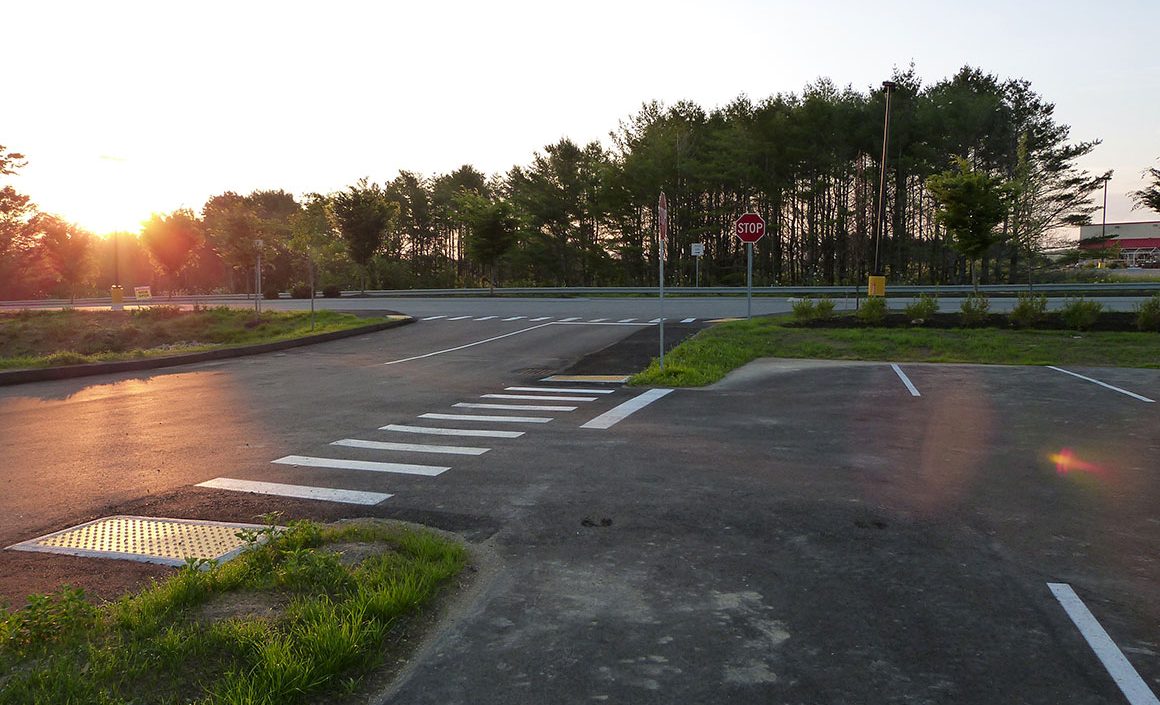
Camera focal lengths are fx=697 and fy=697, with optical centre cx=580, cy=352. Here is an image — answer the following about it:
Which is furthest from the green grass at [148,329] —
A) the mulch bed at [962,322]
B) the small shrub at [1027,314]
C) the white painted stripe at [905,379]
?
the small shrub at [1027,314]

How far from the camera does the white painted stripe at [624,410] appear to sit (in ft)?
31.4

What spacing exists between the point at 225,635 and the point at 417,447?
470 cm

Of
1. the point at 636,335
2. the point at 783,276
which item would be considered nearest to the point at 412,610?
the point at 636,335

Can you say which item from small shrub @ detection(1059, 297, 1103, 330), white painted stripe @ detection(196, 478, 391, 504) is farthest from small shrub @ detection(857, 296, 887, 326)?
white painted stripe @ detection(196, 478, 391, 504)

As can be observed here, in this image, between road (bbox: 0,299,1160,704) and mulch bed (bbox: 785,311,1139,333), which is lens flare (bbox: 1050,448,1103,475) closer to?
road (bbox: 0,299,1160,704)

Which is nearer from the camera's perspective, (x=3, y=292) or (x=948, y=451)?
(x=948, y=451)

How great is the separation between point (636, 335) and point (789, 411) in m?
11.7

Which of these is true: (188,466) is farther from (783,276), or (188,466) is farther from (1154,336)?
(783,276)

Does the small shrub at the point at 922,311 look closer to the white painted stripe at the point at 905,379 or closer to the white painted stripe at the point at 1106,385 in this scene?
the white painted stripe at the point at 1106,385

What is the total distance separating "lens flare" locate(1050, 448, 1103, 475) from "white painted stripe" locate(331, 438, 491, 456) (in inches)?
236

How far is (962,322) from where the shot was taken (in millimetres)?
19406

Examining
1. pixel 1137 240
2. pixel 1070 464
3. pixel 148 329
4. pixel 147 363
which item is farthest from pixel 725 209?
pixel 1137 240

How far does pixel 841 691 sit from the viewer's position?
124 inches

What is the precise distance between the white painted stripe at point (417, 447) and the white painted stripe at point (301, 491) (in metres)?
1.59
